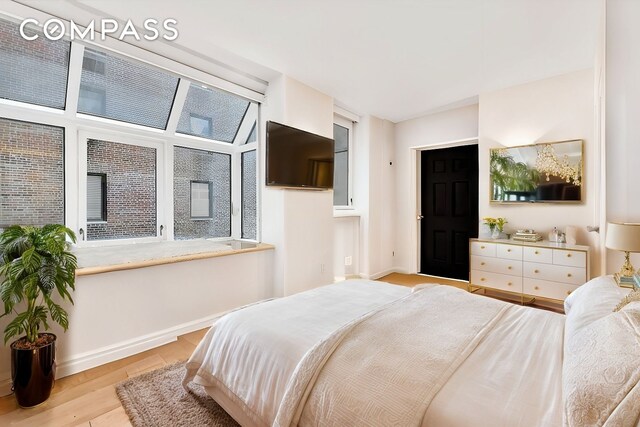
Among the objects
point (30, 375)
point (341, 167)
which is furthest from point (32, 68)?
point (341, 167)

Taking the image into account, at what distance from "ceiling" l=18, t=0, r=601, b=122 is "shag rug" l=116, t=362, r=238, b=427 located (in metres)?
2.59

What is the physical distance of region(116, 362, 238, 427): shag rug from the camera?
1604 millimetres

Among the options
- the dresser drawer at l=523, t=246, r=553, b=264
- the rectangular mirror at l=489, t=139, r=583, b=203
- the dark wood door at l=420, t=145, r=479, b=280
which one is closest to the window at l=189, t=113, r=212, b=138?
the dark wood door at l=420, t=145, r=479, b=280

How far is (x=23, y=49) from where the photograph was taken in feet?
7.46

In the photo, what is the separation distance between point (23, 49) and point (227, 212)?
222 cm

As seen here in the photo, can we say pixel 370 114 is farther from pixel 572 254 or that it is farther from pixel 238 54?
pixel 572 254

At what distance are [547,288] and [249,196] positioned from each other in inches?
135

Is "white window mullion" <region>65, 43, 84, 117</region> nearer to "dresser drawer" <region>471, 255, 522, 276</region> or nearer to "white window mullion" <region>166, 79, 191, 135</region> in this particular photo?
"white window mullion" <region>166, 79, 191, 135</region>

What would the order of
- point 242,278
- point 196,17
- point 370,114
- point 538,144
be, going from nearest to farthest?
point 196,17 < point 242,278 < point 538,144 < point 370,114

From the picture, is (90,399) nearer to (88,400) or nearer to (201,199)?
(88,400)

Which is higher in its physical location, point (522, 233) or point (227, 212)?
point (227, 212)

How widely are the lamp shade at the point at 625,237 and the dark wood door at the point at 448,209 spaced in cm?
264

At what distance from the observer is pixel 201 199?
351 centimetres

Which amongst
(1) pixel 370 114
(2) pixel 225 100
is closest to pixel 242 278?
(2) pixel 225 100
